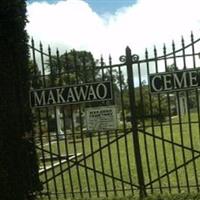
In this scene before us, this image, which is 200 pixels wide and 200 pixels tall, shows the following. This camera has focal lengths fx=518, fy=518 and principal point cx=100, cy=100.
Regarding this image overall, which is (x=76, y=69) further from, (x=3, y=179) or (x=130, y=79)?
(x=3, y=179)

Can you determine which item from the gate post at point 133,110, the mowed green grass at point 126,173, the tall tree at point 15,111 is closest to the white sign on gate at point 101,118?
the mowed green grass at point 126,173

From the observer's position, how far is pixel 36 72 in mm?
9203

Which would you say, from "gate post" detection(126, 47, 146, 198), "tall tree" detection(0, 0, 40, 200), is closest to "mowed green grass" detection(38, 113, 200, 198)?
"gate post" detection(126, 47, 146, 198)

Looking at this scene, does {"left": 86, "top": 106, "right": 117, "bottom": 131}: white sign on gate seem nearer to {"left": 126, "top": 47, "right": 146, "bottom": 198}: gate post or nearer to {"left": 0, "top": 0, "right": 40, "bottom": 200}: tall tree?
{"left": 126, "top": 47, "right": 146, "bottom": 198}: gate post

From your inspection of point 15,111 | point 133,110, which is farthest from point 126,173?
point 15,111

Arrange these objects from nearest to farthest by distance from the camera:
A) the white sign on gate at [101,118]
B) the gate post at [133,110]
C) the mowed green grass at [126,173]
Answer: the mowed green grass at [126,173], the gate post at [133,110], the white sign on gate at [101,118]

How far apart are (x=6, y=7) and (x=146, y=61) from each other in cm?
250

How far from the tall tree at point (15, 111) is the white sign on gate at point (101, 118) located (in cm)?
112

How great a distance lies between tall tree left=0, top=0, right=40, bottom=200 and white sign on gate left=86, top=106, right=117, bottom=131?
44.1 inches

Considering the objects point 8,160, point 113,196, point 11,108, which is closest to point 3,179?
point 8,160

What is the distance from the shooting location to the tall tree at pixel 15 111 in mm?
8695

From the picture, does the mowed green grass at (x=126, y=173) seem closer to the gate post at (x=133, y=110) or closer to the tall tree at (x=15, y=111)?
the gate post at (x=133, y=110)

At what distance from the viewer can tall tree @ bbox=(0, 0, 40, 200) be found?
870cm

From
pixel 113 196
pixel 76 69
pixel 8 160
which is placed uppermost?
pixel 76 69
